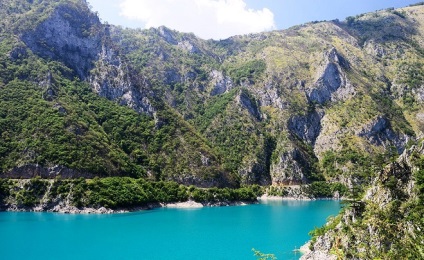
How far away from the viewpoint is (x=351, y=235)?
165ft

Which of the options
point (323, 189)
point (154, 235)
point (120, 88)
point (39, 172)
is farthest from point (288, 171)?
point (154, 235)

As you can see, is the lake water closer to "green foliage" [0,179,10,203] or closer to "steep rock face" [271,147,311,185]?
"green foliage" [0,179,10,203]

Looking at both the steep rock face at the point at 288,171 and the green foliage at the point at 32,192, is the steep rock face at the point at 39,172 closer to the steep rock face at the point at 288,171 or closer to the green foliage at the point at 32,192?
the green foliage at the point at 32,192

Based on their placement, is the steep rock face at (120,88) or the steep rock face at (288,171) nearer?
the steep rock face at (120,88)

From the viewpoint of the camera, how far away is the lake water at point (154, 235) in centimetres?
6631

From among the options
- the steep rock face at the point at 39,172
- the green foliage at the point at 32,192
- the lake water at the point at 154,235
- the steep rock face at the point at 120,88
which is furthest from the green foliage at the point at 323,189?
the green foliage at the point at 32,192

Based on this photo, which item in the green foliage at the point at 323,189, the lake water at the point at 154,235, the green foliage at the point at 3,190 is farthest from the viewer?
the green foliage at the point at 323,189

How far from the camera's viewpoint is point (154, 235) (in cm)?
8356

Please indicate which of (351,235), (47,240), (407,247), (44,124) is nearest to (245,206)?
(44,124)

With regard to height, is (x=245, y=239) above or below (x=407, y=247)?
below

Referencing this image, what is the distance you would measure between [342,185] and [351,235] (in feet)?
458

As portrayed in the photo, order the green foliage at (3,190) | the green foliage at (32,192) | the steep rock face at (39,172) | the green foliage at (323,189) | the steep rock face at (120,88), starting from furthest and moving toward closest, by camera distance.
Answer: the steep rock face at (120,88)
the green foliage at (323,189)
the steep rock face at (39,172)
the green foliage at (3,190)
the green foliage at (32,192)

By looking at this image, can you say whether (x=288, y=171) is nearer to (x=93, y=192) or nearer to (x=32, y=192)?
(x=93, y=192)

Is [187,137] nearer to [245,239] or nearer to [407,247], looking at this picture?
[245,239]
